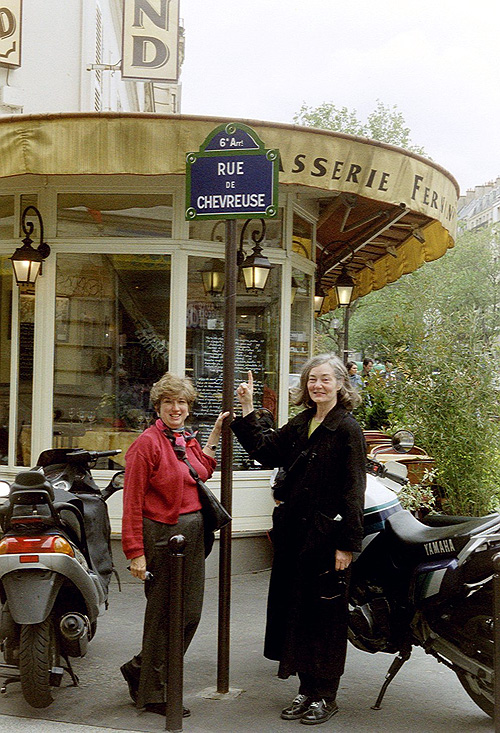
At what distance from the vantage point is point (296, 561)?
464 cm

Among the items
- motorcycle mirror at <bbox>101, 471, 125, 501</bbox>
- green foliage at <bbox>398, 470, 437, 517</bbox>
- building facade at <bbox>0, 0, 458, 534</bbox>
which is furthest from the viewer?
green foliage at <bbox>398, 470, 437, 517</bbox>

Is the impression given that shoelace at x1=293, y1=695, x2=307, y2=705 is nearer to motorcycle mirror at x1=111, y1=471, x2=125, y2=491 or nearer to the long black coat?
the long black coat

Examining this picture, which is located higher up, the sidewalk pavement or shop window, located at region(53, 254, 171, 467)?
shop window, located at region(53, 254, 171, 467)

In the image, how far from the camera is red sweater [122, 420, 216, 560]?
446 cm

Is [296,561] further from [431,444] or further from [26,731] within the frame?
[431,444]

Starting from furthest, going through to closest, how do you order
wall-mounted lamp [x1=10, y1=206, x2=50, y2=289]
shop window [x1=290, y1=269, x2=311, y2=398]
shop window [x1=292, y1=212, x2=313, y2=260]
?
shop window [x1=290, y1=269, x2=311, y2=398]
shop window [x1=292, y1=212, x2=313, y2=260]
wall-mounted lamp [x1=10, y1=206, x2=50, y2=289]

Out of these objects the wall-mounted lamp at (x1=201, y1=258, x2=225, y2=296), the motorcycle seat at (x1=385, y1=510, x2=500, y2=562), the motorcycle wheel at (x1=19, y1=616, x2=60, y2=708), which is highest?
the wall-mounted lamp at (x1=201, y1=258, x2=225, y2=296)

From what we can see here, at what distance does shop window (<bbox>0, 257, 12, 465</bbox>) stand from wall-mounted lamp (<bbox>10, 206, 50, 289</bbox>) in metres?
0.33

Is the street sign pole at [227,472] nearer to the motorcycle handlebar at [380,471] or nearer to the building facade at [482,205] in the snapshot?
the motorcycle handlebar at [380,471]

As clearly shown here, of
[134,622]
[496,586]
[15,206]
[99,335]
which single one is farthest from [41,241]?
[496,586]

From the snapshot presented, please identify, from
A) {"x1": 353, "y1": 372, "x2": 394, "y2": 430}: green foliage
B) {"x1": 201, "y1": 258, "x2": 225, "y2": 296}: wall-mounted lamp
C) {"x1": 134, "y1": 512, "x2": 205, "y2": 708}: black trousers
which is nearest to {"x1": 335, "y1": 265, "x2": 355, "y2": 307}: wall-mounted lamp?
{"x1": 353, "y1": 372, "x2": 394, "y2": 430}: green foliage

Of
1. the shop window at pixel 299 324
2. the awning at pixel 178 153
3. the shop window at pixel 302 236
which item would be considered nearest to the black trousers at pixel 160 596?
the awning at pixel 178 153

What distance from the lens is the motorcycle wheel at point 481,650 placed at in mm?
4281

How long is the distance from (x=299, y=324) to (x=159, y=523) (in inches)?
173
